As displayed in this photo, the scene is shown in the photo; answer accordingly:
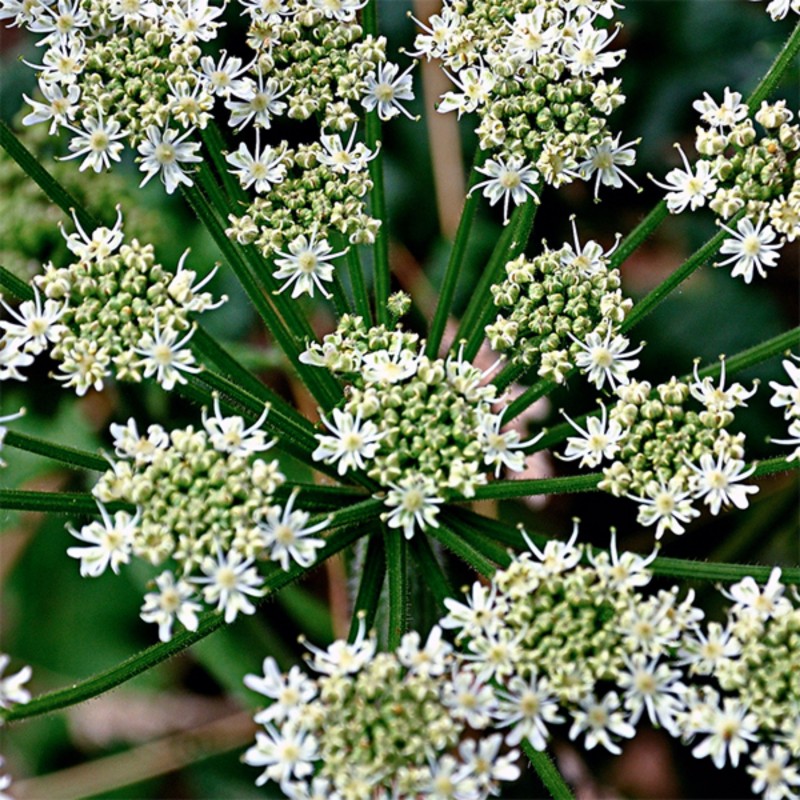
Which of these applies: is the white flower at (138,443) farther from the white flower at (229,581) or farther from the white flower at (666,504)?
the white flower at (666,504)

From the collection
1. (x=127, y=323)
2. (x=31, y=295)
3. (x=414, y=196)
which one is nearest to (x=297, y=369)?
(x=127, y=323)

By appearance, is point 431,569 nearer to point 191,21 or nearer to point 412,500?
point 412,500

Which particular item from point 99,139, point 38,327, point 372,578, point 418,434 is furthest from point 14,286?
point 372,578

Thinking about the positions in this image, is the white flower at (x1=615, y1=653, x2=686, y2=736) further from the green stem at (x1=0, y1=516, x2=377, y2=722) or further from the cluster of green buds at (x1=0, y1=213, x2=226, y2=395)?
the cluster of green buds at (x1=0, y1=213, x2=226, y2=395)

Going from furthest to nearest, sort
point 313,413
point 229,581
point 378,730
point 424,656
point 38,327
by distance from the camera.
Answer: point 313,413 → point 38,327 → point 229,581 → point 424,656 → point 378,730

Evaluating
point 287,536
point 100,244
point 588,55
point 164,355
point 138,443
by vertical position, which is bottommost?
point 287,536

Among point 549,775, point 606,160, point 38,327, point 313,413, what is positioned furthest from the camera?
point 313,413

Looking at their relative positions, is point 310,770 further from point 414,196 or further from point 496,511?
point 414,196

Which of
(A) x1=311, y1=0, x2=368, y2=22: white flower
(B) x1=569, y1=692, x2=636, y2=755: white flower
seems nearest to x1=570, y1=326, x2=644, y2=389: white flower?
(B) x1=569, y1=692, x2=636, y2=755: white flower
